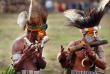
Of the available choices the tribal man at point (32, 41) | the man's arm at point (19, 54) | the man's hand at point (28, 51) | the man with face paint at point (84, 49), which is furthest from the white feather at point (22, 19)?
the man with face paint at point (84, 49)

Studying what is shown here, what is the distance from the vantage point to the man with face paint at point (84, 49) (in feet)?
16.6

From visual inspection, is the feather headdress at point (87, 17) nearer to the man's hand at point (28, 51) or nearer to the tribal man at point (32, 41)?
the tribal man at point (32, 41)

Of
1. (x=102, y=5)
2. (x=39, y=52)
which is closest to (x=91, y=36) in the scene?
(x=102, y=5)

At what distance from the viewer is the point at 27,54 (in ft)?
16.3

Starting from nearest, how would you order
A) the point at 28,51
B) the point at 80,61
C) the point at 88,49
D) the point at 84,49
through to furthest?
the point at 88,49 < the point at 28,51 < the point at 84,49 < the point at 80,61

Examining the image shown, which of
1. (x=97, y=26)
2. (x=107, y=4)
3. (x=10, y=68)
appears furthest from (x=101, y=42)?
(x=10, y=68)

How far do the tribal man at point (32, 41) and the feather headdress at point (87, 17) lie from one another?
0.52 metres

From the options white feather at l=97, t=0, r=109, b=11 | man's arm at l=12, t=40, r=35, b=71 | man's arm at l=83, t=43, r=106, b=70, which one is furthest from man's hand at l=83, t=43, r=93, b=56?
man's arm at l=12, t=40, r=35, b=71

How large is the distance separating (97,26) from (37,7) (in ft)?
3.75

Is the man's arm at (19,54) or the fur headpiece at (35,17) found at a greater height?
the fur headpiece at (35,17)

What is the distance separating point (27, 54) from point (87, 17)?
1.27 m

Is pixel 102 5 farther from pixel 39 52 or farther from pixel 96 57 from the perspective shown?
pixel 39 52

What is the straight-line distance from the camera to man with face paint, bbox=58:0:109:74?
5.07 metres

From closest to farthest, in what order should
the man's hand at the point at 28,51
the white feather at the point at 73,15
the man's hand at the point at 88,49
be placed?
1. the man's hand at the point at 88,49
2. the man's hand at the point at 28,51
3. the white feather at the point at 73,15
